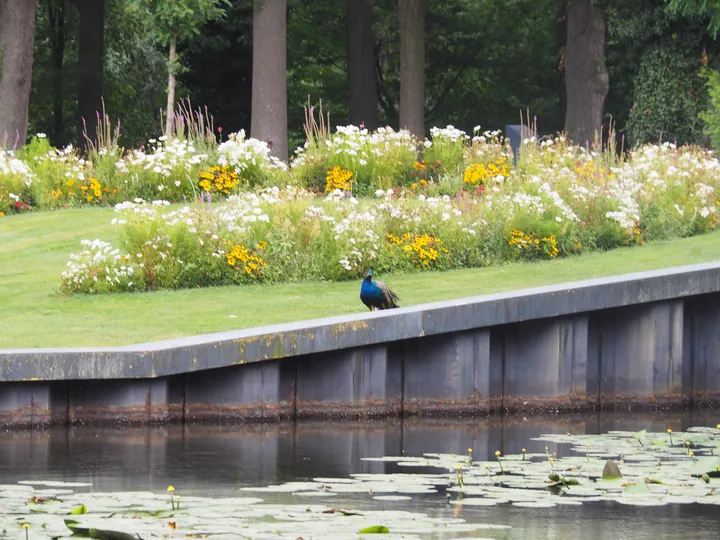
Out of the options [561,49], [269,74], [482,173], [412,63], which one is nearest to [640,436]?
[482,173]

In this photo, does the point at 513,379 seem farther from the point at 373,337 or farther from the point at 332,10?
the point at 332,10

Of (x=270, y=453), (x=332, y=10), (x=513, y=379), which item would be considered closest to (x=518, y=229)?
(x=513, y=379)

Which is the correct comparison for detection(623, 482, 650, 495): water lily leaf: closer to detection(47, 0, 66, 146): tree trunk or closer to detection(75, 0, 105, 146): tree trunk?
detection(75, 0, 105, 146): tree trunk

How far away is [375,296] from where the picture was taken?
12.9m

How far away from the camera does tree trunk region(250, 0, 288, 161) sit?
84.9ft

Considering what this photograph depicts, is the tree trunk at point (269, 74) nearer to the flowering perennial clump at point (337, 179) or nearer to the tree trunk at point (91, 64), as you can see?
the flowering perennial clump at point (337, 179)

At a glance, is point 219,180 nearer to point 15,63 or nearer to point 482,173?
point 482,173

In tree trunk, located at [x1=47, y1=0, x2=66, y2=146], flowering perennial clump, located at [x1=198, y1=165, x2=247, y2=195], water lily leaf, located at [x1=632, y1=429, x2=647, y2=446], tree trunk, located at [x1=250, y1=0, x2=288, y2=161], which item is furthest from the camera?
tree trunk, located at [x1=47, y1=0, x2=66, y2=146]

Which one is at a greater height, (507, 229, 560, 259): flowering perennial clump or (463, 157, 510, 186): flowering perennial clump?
(463, 157, 510, 186): flowering perennial clump

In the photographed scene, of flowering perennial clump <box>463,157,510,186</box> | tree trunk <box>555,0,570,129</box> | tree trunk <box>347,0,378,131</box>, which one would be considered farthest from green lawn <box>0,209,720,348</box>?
tree trunk <box>555,0,570,129</box>

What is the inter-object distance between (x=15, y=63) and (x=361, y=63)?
8.28m

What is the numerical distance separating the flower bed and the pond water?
13.4ft

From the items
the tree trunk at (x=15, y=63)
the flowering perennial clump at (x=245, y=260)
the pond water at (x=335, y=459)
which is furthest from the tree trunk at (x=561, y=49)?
the pond water at (x=335, y=459)

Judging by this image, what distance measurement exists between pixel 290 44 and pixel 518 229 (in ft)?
84.2
